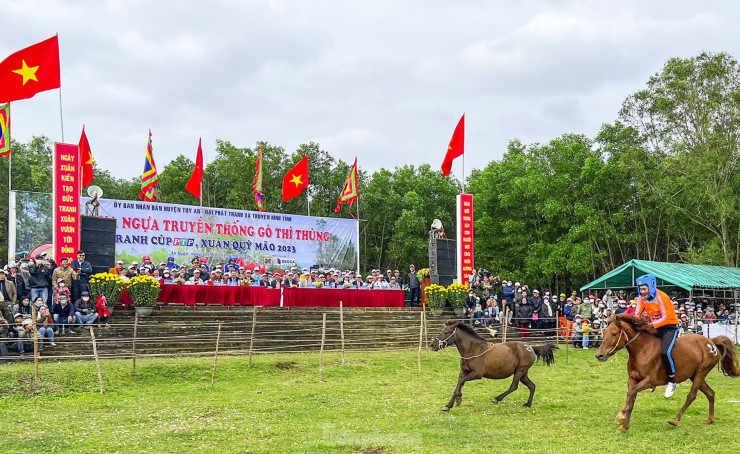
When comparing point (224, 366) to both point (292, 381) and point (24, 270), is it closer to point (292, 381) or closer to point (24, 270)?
Answer: point (292, 381)

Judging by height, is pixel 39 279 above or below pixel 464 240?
below

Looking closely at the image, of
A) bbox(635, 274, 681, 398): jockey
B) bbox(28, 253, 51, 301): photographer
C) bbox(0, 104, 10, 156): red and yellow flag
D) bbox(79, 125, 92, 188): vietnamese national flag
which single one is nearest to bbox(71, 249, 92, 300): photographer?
bbox(28, 253, 51, 301): photographer

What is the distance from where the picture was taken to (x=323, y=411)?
11602 millimetres

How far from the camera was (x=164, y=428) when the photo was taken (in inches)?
399

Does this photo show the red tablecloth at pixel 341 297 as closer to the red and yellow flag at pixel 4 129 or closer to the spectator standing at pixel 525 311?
the spectator standing at pixel 525 311

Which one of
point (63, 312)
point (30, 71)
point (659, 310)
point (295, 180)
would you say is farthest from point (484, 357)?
point (295, 180)

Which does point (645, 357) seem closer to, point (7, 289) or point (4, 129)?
point (7, 289)

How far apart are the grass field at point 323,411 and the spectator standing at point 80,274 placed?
329 cm

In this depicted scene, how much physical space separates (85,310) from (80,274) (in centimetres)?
168

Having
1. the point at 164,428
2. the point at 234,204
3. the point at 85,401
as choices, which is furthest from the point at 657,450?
the point at 234,204

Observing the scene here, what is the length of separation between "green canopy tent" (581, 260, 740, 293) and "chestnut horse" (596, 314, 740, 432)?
1628 centimetres

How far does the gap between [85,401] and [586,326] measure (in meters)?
15.5

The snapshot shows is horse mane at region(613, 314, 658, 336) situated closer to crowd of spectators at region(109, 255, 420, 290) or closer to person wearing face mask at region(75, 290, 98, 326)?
person wearing face mask at region(75, 290, 98, 326)

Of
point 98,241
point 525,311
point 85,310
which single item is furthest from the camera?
point 525,311
